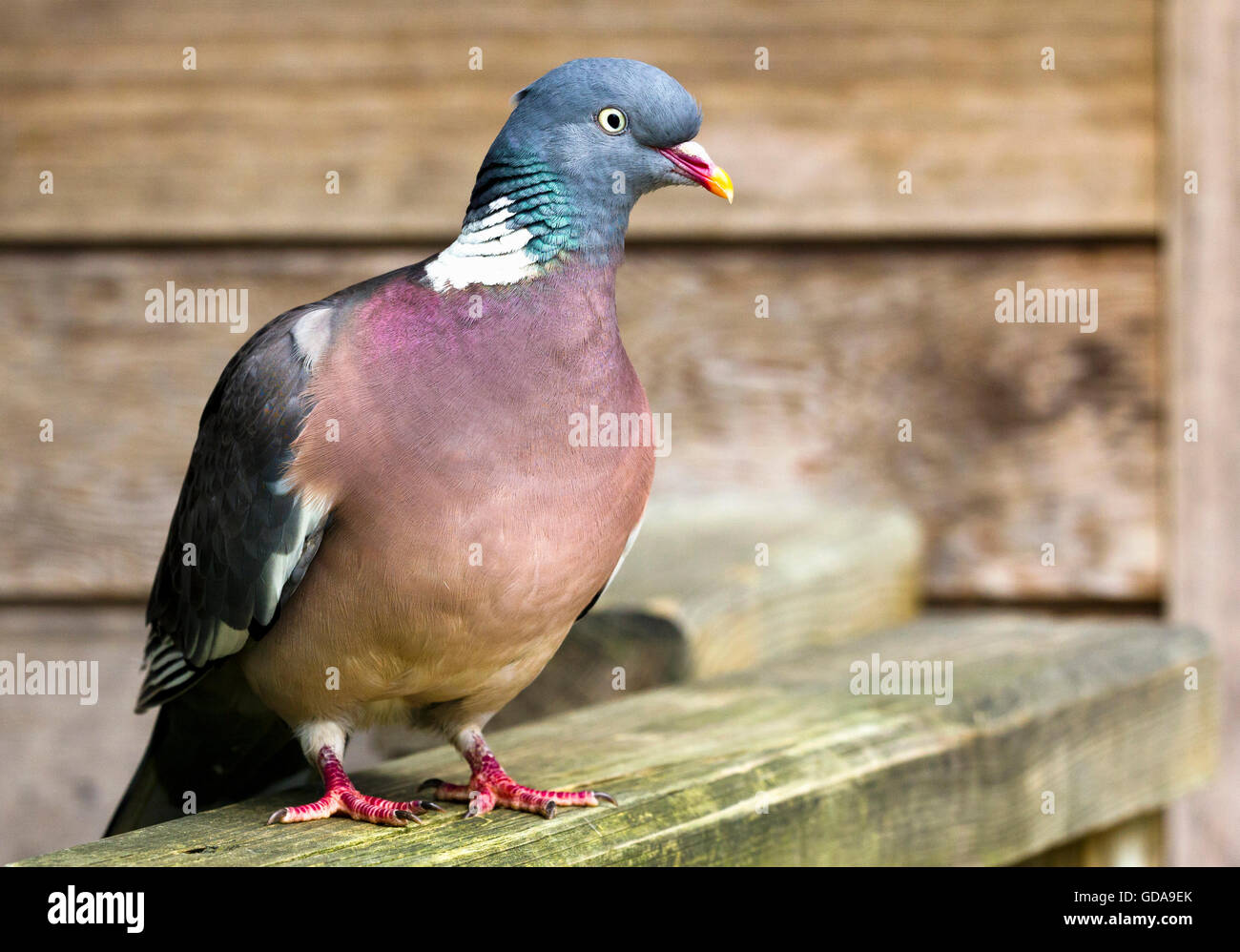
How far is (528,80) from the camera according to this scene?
10.0ft

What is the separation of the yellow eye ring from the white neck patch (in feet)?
0.46

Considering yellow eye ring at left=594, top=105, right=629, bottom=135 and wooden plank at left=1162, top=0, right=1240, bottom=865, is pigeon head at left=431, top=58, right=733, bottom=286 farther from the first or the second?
wooden plank at left=1162, top=0, right=1240, bottom=865

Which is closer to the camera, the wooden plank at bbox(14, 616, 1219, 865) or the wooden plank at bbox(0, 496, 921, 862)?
the wooden plank at bbox(14, 616, 1219, 865)

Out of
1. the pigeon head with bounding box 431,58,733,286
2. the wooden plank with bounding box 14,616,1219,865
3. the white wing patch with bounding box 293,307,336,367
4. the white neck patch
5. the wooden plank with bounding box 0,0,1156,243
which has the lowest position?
the wooden plank with bounding box 14,616,1219,865

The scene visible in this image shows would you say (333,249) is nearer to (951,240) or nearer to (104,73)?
(104,73)

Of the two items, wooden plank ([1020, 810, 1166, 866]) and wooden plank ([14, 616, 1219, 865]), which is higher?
wooden plank ([14, 616, 1219, 865])

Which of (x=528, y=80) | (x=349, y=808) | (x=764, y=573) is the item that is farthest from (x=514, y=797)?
(x=528, y=80)

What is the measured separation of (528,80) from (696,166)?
1.34 metres

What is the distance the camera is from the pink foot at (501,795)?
67.6 inches

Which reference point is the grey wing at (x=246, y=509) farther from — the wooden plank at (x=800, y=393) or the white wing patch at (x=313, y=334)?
the wooden plank at (x=800, y=393)

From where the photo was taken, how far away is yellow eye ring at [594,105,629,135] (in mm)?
1739

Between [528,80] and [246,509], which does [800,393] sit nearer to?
[528,80]

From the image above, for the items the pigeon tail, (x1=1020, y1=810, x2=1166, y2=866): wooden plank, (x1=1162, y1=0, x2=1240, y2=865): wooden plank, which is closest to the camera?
the pigeon tail

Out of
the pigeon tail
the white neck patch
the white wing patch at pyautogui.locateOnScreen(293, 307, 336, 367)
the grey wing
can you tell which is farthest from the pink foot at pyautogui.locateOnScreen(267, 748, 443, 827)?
the white neck patch
